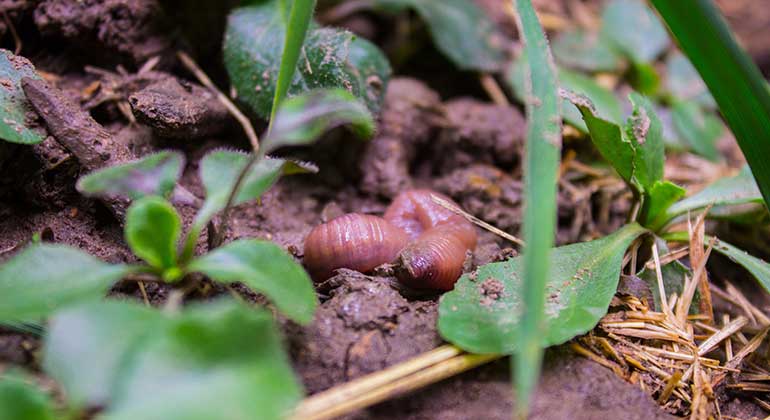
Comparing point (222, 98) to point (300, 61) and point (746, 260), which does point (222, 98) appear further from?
point (746, 260)

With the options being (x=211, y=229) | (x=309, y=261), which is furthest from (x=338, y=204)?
(x=211, y=229)

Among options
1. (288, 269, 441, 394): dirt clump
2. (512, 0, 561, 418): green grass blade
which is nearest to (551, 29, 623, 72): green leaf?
(512, 0, 561, 418): green grass blade

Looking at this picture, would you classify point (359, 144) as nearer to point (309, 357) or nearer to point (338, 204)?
point (338, 204)

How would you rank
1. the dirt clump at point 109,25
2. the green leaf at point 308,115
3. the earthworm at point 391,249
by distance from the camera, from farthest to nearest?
the dirt clump at point 109,25 → the earthworm at point 391,249 → the green leaf at point 308,115

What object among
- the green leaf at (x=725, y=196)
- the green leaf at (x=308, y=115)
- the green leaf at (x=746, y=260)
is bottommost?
the green leaf at (x=746, y=260)

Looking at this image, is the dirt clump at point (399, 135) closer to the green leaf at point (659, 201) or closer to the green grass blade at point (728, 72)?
the green leaf at point (659, 201)

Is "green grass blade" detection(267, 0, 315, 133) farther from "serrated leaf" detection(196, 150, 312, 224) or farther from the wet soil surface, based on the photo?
the wet soil surface

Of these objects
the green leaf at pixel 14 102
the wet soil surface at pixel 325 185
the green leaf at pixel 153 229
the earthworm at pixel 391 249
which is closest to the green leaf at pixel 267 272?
the green leaf at pixel 153 229
